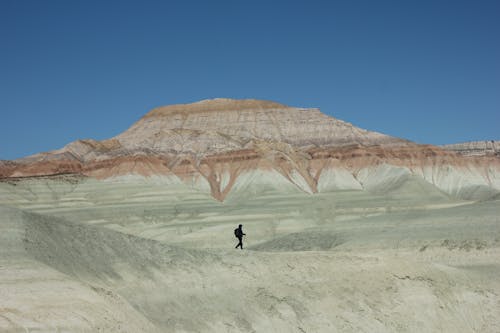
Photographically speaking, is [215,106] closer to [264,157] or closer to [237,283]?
[264,157]

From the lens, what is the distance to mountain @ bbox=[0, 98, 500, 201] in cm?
11762

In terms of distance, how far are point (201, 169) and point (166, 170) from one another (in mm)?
6867

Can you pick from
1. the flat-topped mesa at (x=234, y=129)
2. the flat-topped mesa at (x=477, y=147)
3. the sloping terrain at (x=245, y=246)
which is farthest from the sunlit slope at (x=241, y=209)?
the flat-topped mesa at (x=477, y=147)

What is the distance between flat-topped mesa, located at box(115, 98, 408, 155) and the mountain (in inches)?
9.8

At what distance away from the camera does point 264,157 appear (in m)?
119

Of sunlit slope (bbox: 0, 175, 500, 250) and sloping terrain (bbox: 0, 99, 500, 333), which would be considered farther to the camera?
sunlit slope (bbox: 0, 175, 500, 250)

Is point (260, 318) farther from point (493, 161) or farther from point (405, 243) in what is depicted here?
point (493, 161)

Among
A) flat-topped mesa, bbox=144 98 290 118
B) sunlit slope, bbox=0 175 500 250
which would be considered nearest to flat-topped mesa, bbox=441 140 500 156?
flat-topped mesa, bbox=144 98 290 118

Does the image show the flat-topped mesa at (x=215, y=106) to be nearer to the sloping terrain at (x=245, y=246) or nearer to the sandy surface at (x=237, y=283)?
the sloping terrain at (x=245, y=246)

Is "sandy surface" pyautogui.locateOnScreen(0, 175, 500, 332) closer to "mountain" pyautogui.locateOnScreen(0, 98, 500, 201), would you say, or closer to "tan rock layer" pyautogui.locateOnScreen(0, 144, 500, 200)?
"mountain" pyautogui.locateOnScreen(0, 98, 500, 201)

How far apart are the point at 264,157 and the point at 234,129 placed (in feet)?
135

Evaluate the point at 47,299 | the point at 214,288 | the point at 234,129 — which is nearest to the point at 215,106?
the point at 234,129

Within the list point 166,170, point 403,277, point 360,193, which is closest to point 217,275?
point 403,277

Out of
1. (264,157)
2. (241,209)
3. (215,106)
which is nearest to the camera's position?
(241,209)
